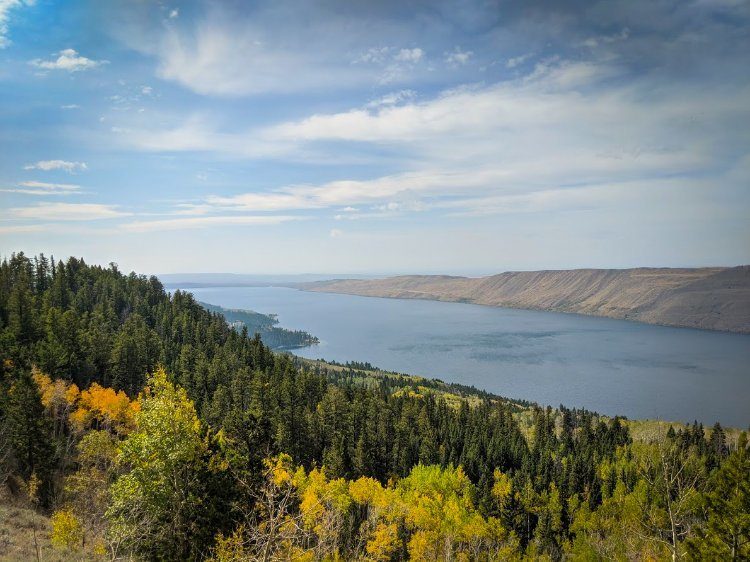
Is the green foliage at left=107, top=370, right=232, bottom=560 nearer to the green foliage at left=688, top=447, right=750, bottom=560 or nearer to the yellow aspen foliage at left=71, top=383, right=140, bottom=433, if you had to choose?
the green foliage at left=688, top=447, right=750, bottom=560

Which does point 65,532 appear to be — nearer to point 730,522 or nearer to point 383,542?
point 383,542

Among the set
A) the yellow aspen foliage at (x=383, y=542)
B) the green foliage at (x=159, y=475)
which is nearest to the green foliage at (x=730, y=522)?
the yellow aspen foliage at (x=383, y=542)

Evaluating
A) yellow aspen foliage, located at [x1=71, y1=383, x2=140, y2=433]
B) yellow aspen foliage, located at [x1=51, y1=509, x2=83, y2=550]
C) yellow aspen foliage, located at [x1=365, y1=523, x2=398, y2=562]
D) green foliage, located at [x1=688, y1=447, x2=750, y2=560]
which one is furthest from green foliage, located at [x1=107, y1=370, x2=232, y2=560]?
yellow aspen foliage, located at [x1=71, y1=383, x2=140, y2=433]

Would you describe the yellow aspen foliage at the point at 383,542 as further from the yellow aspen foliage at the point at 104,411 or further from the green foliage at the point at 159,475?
the green foliage at the point at 159,475

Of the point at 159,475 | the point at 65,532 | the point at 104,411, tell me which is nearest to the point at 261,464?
the point at 65,532

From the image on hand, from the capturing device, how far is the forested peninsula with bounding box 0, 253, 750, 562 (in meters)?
23.0

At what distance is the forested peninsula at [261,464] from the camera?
23000 millimetres

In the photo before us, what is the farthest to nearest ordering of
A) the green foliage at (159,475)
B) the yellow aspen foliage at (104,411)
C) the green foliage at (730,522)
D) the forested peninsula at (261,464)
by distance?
the yellow aspen foliage at (104,411) < the green foliage at (730,522) < the forested peninsula at (261,464) < the green foliage at (159,475)

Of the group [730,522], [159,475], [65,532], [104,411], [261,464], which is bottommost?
[104,411]

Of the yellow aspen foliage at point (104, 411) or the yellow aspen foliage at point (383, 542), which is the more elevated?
the yellow aspen foliage at point (104, 411)

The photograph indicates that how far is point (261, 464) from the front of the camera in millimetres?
37312

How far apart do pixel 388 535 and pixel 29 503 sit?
132 feet

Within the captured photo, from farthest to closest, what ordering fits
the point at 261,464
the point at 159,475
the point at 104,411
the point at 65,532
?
the point at 104,411 < the point at 261,464 < the point at 65,532 < the point at 159,475

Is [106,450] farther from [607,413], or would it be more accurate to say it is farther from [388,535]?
[607,413]
